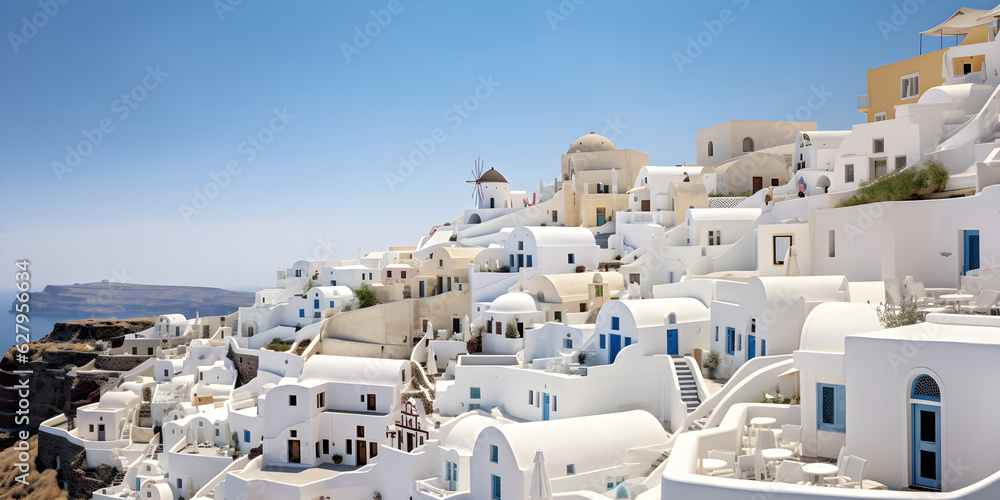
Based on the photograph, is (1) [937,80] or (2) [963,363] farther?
(1) [937,80]

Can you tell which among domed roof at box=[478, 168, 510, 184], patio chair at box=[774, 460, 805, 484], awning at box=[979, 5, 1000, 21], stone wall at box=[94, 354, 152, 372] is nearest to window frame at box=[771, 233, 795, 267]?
awning at box=[979, 5, 1000, 21]

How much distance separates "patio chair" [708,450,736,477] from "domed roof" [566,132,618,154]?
40.3 metres

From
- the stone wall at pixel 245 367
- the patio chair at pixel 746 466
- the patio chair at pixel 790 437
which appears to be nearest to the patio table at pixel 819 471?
the patio chair at pixel 746 466

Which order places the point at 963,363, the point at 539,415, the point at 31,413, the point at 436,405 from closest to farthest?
1. the point at 963,363
2. the point at 539,415
3. the point at 436,405
4. the point at 31,413

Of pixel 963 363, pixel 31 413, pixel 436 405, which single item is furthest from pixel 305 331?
pixel 963 363

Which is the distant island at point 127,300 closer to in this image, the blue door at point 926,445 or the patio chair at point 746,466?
the patio chair at point 746,466

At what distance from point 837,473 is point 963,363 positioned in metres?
2.73

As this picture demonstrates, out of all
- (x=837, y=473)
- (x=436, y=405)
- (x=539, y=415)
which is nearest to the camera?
(x=837, y=473)

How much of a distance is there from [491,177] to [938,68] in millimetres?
31273

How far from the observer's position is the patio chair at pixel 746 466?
45.8ft

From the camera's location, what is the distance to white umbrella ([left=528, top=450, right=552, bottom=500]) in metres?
18.8

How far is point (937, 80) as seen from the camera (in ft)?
108

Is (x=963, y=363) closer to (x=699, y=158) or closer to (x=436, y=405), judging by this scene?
(x=436, y=405)

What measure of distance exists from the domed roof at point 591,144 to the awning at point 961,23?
2290 centimetres
